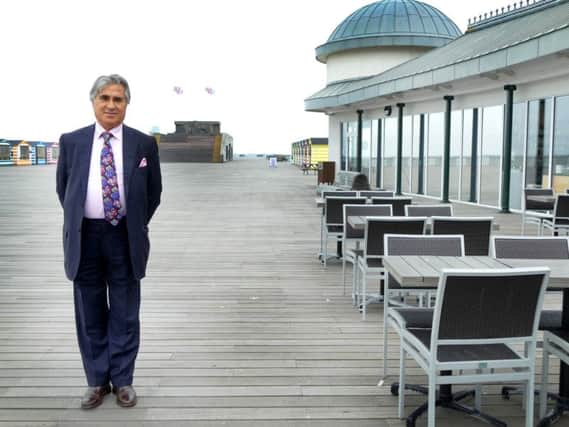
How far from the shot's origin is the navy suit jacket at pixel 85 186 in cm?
317

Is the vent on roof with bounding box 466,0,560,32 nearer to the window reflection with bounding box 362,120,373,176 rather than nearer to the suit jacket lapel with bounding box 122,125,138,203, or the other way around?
the window reflection with bounding box 362,120,373,176

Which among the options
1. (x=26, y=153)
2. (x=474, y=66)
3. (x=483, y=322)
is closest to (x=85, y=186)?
(x=483, y=322)

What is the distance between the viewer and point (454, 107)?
59.1 ft

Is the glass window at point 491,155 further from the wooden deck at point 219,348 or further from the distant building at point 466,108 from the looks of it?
the wooden deck at point 219,348

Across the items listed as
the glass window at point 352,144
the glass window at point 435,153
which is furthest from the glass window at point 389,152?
the glass window at point 352,144

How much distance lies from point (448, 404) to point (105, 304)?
1.85 m

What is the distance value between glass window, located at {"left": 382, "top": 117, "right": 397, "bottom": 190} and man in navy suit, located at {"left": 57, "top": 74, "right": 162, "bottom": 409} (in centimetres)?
1941

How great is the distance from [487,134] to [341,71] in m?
13.0

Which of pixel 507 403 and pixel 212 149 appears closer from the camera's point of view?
pixel 507 403

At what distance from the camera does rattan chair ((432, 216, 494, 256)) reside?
5.24 m

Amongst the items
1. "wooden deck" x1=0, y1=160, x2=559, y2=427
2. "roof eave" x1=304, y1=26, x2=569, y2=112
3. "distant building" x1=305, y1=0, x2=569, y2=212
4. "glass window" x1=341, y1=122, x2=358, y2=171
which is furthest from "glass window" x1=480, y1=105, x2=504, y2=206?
"glass window" x1=341, y1=122, x2=358, y2=171

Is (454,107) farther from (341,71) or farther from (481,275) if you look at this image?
(481,275)

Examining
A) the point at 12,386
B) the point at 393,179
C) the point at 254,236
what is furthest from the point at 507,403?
the point at 393,179

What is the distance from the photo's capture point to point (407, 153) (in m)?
21.2
